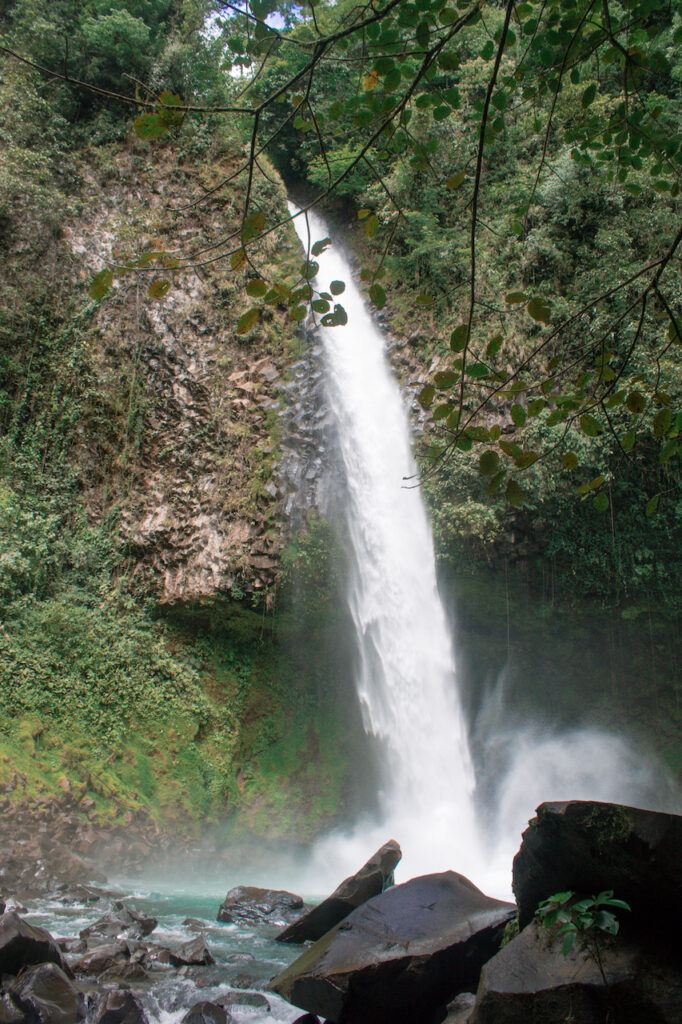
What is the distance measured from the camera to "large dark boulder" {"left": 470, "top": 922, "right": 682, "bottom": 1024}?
3152 millimetres

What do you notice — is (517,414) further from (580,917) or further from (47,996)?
(47,996)

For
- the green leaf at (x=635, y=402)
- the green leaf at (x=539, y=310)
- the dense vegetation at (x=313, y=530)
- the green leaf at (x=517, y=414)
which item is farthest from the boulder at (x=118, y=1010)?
the dense vegetation at (x=313, y=530)

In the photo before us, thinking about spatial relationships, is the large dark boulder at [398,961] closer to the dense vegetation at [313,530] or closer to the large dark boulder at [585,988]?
A: the large dark boulder at [585,988]

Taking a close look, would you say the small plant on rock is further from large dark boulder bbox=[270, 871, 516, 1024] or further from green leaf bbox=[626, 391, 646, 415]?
green leaf bbox=[626, 391, 646, 415]

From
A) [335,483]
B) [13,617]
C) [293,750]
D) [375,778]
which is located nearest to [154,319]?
[335,483]

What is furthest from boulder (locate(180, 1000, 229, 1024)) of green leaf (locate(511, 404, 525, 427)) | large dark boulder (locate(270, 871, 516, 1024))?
green leaf (locate(511, 404, 525, 427))

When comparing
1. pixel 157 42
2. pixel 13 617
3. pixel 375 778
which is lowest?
pixel 375 778

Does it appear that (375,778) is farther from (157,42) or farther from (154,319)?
(157,42)

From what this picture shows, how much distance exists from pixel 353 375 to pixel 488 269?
281 centimetres

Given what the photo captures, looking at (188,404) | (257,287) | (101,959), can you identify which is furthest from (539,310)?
(188,404)

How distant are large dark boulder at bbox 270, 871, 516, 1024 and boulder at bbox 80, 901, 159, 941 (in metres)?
1.76

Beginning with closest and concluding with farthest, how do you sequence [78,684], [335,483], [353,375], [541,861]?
[541,861] → [78,684] → [335,483] → [353,375]

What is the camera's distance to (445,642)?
435 inches

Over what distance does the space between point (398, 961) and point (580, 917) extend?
4.10 feet
